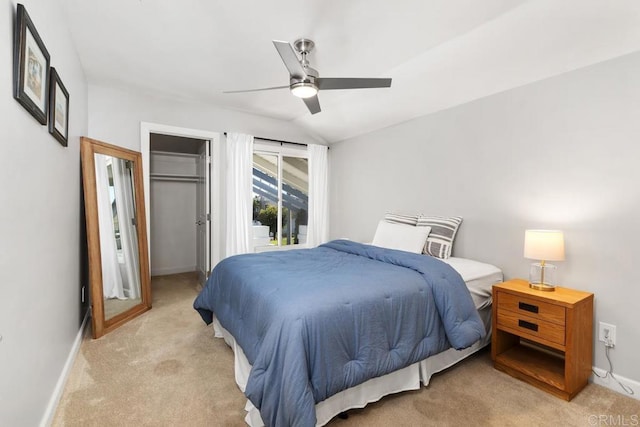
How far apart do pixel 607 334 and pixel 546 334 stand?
0.48 m

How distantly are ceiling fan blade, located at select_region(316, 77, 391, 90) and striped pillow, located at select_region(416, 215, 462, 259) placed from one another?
1.52 metres

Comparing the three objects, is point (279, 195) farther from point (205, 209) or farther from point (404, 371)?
point (404, 371)

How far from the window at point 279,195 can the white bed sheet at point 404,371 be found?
6.29 ft

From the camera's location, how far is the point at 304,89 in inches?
89.5

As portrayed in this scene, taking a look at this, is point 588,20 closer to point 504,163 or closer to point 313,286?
point 504,163

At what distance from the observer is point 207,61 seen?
9.09 ft

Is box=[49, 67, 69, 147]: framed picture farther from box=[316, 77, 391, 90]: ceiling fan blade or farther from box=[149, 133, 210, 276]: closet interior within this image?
box=[149, 133, 210, 276]: closet interior

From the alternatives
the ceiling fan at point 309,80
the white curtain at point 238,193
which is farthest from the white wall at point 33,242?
the white curtain at point 238,193

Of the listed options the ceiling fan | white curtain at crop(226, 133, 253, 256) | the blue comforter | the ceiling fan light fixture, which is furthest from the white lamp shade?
white curtain at crop(226, 133, 253, 256)

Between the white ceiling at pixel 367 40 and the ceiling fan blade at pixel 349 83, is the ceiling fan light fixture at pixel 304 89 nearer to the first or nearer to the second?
the ceiling fan blade at pixel 349 83

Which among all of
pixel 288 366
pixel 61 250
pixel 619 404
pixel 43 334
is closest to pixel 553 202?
pixel 619 404

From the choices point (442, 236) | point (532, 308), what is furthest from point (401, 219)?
point (532, 308)

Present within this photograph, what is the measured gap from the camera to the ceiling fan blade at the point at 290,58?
184cm

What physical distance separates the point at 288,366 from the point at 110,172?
2.77 meters
